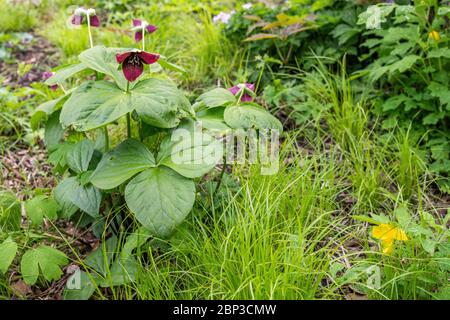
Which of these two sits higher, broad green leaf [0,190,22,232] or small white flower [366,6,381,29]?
small white flower [366,6,381,29]

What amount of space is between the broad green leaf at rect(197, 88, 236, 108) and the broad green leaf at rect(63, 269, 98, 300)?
2.54 feet

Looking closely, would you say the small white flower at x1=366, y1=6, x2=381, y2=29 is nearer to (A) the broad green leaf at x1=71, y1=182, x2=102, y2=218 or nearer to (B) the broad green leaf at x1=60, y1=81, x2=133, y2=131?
(B) the broad green leaf at x1=60, y1=81, x2=133, y2=131

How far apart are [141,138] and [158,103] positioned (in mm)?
269

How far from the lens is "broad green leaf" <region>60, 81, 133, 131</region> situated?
1619mm

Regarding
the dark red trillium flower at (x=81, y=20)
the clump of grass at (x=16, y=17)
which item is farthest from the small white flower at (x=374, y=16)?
the clump of grass at (x=16, y=17)

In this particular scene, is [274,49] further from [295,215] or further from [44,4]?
[44,4]

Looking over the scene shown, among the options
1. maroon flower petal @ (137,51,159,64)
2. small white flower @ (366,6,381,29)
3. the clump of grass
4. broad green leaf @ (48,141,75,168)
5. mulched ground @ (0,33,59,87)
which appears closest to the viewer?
maroon flower petal @ (137,51,159,64)

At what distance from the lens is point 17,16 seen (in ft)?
13.9

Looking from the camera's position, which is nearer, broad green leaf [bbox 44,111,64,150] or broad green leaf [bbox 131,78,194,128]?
broad green leaf [bbox 131,78,194,128]

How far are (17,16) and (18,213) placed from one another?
9.22 feet

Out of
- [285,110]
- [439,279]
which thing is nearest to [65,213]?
[439,279]

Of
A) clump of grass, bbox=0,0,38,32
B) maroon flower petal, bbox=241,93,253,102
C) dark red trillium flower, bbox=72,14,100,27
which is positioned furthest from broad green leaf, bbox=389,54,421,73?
clump of grass, bbox=0,0,38,32

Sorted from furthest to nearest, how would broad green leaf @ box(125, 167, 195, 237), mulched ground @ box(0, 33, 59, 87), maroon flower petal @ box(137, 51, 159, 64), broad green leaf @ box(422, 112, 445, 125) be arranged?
1. mulched ground @ box(0, 33, 59, 87)
2. broad green leaf @ box(422, 112, 445, 125)
3. maroon flower petal @ box(137, 51, 159, 64)
4. broad green leaf @ box(125, 167, 195, 237)

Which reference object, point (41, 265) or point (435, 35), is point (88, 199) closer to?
point (41, 265)
